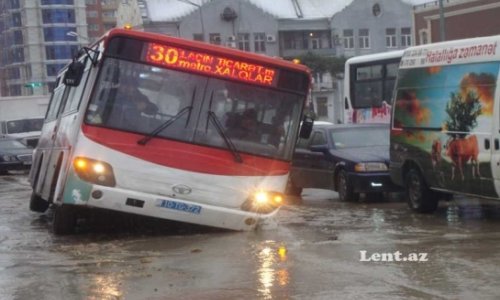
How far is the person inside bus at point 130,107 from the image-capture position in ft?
34.2

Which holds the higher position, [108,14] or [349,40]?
[108,14]

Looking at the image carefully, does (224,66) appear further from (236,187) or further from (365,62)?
(365,62)

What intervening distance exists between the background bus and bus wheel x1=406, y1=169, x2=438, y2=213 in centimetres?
1009

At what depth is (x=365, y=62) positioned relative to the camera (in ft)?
84.3

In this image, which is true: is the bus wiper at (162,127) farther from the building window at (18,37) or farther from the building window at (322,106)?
the building window at (18,37)

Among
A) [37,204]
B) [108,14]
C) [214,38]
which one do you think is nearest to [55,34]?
[108,14]

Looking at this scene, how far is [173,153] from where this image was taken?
10398 mm

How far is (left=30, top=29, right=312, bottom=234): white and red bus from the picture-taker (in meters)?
10.3

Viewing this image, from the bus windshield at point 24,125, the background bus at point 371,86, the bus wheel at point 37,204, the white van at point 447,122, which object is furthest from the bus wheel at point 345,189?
the bus windshield at point 24,125

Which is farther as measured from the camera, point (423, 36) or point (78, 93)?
point (423, 36)

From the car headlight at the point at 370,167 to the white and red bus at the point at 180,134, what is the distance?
472 centimetres

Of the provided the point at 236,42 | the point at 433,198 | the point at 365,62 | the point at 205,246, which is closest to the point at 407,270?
the point at 205,246

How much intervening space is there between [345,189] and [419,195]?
2345mm

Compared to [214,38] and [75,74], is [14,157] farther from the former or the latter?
[214,38]
